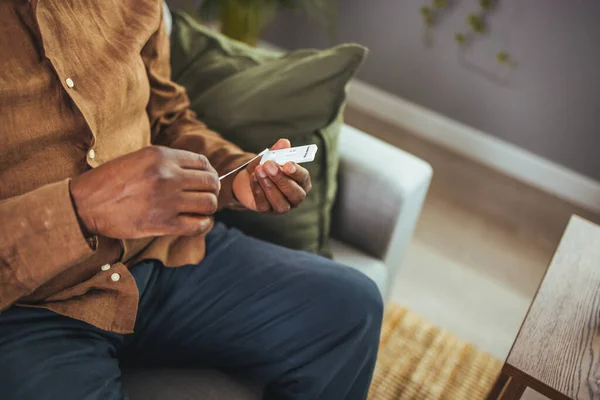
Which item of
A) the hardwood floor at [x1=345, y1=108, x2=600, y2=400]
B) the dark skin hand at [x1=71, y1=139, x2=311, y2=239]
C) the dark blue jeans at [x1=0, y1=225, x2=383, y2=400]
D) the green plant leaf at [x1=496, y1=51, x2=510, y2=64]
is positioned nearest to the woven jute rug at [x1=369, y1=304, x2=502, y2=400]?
the hardwood floor at [x1=345, y1=108, x2=600, y2=400]

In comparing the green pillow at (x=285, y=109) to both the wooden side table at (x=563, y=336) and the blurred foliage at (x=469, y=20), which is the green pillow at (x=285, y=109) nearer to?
the wooden side table at (x=563, y=336)

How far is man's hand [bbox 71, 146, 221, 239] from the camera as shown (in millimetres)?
673

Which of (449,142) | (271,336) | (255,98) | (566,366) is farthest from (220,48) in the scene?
(449,142)

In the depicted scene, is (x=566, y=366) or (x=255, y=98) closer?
(x=566, y=366)

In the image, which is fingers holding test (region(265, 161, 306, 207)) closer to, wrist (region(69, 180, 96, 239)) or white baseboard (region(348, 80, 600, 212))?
wrist (region(69, 180, 96, 239))

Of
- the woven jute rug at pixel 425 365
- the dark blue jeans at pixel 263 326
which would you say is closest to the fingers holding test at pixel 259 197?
the dark blue jeans at pixel 263 326

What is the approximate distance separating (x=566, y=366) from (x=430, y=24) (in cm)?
176

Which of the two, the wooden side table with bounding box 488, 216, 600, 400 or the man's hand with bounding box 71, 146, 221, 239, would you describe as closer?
the man's hand with bounding box 71, 146, 221, 239

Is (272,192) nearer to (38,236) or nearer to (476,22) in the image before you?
(38,236)

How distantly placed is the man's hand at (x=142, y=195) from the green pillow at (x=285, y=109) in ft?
1.46

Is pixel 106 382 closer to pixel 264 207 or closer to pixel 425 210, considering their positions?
pixel 264 207

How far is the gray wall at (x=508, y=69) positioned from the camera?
2.07m

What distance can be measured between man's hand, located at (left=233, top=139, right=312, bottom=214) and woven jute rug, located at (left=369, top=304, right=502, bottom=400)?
0.68 m

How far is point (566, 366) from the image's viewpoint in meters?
0.86
